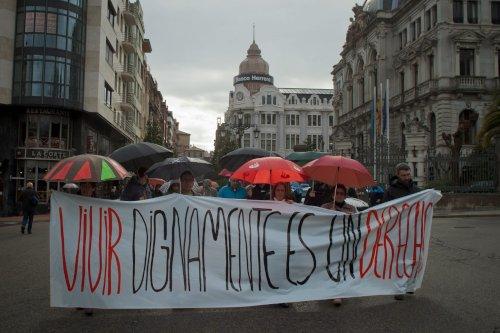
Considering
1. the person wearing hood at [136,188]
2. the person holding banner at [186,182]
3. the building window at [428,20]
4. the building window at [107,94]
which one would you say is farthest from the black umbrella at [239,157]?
the building window at [428,20]

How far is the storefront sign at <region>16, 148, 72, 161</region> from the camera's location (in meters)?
33.5

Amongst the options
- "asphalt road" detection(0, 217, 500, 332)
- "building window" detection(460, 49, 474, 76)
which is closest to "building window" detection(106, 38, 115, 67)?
"building window" detection(460, 49, 474, 76)

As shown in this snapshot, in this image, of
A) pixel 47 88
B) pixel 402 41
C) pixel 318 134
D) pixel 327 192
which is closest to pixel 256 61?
pixel 318 134

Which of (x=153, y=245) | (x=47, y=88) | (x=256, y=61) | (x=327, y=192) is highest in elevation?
(x=256, y=61)

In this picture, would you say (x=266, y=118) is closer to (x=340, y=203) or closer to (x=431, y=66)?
(x=431, y=66)

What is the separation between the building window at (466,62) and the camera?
45.3m

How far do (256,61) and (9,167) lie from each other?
306 feet

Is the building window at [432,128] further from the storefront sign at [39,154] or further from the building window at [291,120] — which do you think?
the building window at [291,120]

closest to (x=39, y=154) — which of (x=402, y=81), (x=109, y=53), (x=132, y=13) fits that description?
(x=109, y=53)

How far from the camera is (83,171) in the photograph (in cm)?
655

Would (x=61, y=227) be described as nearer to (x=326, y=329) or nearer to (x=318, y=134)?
(x=326, y=329)

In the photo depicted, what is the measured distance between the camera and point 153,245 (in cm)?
661

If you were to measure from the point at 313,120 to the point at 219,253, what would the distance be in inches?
4054

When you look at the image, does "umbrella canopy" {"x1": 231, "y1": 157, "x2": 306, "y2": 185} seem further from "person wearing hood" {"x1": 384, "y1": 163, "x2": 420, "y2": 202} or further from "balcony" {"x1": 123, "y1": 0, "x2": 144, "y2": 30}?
"balcony" {"x1": 123, "y1": 0, "x2": 144, "y2": 30}
